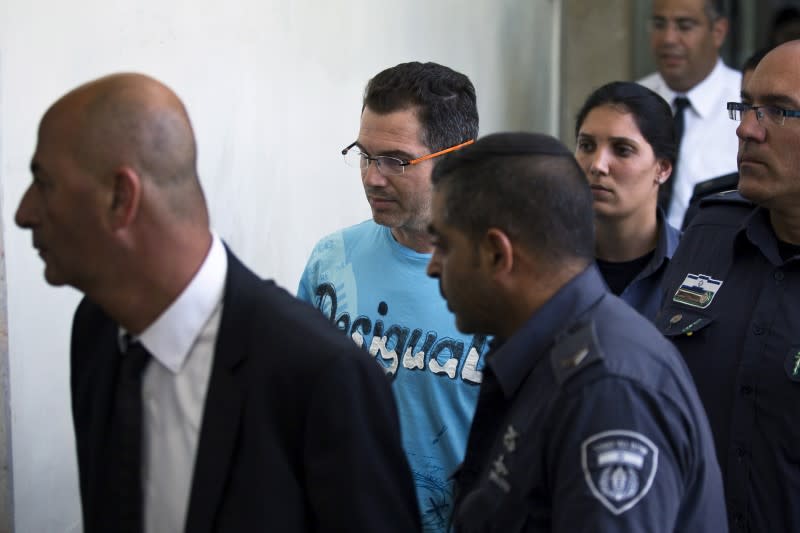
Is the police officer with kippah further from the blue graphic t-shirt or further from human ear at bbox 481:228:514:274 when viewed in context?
the blue graphic t-shirt

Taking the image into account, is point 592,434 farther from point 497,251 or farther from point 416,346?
point 416,346

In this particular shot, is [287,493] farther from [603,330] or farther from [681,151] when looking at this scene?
[681,151]

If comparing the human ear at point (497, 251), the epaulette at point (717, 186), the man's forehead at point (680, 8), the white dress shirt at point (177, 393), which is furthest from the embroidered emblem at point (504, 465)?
the man's forehead at point (680, 8)

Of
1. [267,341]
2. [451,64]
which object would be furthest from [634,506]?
[451,64]

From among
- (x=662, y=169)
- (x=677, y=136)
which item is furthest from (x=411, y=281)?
(x=677, y=136)

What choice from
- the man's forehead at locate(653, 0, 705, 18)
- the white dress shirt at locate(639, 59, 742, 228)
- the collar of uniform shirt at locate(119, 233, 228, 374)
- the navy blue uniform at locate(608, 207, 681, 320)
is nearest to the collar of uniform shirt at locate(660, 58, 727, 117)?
the white dress shirt at locate(639, 59, 742, 228)

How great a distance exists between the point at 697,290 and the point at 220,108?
1.46 metres

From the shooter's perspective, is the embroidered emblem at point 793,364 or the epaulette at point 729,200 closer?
the embroidered emblem at point 793,364

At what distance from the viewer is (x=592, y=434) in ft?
4.89

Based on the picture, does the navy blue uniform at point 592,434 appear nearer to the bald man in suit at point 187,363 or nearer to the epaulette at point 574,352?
the epaulette at point 574,352

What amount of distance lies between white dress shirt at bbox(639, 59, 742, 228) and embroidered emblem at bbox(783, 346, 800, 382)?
2716 millimetres

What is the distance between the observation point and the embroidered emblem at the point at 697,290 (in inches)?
100

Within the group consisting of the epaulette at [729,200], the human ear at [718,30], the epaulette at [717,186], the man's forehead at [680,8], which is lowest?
the epaulette at [717,186]

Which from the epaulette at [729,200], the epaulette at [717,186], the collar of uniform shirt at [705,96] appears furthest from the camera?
the collar of uniform shirt at [705,96]
